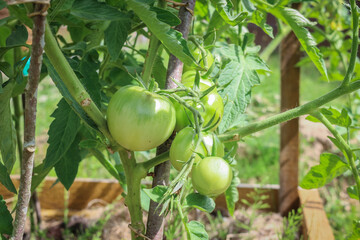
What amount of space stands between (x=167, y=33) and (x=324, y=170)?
18.8 inches

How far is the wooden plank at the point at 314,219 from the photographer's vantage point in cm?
105

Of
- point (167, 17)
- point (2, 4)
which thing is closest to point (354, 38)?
point (167, 17)

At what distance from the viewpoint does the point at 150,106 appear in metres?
0.50

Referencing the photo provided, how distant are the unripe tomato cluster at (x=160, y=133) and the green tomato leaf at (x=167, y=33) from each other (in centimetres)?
6

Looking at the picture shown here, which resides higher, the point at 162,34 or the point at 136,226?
the point at 162,34

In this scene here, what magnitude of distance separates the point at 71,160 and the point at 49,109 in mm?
1612

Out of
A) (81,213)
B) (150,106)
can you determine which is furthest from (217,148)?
(81,213)

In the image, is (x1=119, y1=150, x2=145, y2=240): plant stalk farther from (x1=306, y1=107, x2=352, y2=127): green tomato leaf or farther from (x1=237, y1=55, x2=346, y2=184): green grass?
(x1=237, y1=55, x2=346, y2=184): green grass

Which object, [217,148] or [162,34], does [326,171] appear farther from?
[162,34]

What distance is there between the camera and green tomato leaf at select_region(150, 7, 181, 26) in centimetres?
54

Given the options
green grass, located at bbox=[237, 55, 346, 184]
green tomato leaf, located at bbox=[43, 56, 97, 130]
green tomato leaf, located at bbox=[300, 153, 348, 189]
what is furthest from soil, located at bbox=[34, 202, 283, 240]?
green tomato leaf, located at bbox=[43, 56, 97, 130]

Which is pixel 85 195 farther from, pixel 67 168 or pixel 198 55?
pixel 198 55

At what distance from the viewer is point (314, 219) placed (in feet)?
3.73

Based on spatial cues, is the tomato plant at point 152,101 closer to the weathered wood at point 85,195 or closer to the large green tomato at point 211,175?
the large green tomato at point 211,175
